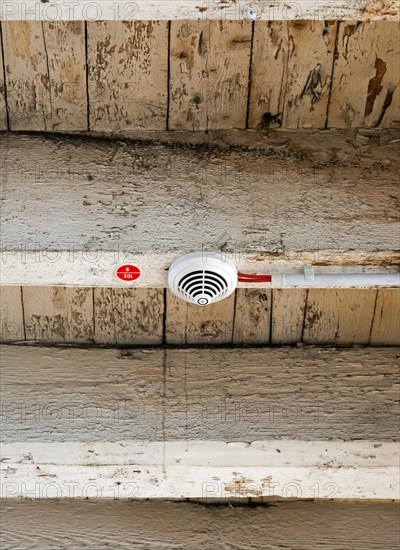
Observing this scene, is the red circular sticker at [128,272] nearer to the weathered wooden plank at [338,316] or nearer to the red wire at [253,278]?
the red wire at [253,278]

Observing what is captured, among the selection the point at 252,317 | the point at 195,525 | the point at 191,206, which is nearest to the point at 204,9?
the point at 191,206

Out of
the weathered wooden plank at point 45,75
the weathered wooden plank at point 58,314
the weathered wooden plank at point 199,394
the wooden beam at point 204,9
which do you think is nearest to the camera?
the wooden beam at point 204,9

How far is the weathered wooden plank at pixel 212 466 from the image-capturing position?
1788 mm

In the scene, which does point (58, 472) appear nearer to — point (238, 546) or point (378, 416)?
point (238, 546)

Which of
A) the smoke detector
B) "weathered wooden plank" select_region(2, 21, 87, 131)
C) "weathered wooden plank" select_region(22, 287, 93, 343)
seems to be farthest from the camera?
"weathered wooden plank" select_region(22, 287, 93, 343)

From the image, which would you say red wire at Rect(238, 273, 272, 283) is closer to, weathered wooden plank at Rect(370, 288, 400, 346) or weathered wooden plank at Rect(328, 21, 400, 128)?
weathered wooden plank at Rect(328, 21, 400, 128)

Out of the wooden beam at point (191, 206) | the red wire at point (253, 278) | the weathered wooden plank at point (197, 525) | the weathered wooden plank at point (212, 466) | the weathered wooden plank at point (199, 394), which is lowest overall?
the weathered wooden plank at point (197, 525)

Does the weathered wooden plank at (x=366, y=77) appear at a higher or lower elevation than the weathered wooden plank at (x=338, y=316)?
higher

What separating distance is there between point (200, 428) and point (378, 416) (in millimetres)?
449

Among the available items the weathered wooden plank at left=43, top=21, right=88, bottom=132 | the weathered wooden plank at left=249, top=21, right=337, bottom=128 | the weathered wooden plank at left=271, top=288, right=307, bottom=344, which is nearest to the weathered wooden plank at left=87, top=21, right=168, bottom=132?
the weathered wooden plank at left=43, top=21, right=88, bottom=132

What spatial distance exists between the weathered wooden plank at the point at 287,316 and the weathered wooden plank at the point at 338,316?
0.02 meters

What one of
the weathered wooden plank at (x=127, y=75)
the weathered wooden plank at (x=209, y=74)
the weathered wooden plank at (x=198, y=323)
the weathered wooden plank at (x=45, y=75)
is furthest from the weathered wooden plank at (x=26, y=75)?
the weathered wooden plank at (x=198, y=323)

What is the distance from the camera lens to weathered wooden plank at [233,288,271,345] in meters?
2.07

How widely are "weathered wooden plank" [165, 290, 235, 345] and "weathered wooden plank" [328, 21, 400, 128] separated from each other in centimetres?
61
